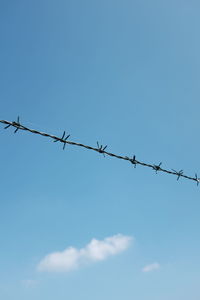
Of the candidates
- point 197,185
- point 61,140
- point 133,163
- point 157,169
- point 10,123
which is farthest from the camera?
point 197,185

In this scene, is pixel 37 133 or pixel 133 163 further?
pixel 133 163

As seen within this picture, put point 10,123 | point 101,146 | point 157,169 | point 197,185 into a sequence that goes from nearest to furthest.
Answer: point 10,123
point 101,146
point 157,169
point 197,185

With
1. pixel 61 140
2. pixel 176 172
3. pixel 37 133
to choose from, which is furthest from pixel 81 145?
pixel 176 172

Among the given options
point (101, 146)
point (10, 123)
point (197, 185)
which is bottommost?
point (10, 123)

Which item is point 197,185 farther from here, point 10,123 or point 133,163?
point 10,123

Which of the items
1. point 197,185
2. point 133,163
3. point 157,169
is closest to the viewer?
point 133,163

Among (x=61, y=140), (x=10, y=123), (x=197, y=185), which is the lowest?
(x=10, y=123)

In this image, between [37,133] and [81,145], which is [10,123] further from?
[81,145]

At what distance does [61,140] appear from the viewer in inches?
193

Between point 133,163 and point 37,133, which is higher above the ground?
point 133,163

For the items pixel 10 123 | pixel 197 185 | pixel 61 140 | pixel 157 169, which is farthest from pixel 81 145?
pixel 197 185

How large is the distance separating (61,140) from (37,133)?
0.54 m

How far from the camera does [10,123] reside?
4.24 m

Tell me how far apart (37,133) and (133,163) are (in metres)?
2.33
